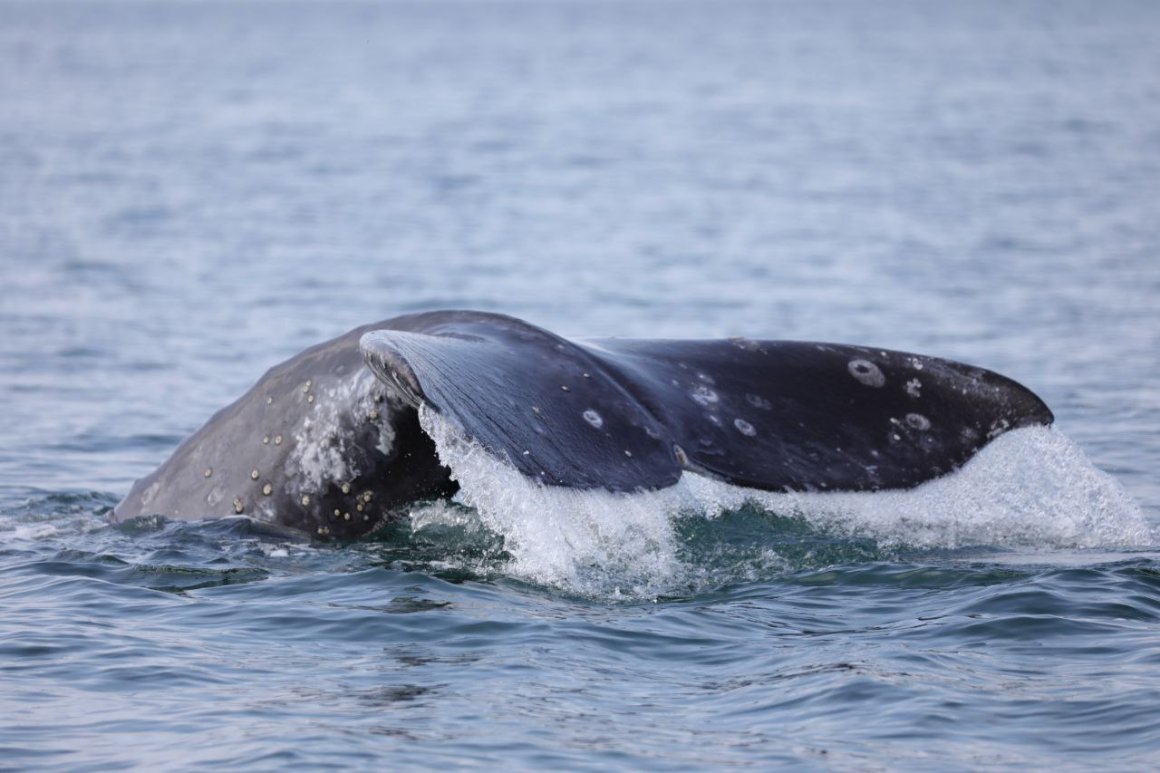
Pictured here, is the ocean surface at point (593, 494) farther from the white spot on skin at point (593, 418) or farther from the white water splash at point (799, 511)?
the white spot on skin at point (593, 418)

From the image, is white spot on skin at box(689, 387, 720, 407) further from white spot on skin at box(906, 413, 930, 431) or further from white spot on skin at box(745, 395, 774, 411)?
white spot on skin at box(906, 413, 930, 431)

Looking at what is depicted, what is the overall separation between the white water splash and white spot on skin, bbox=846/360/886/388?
53cm

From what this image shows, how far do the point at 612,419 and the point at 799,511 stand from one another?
3.13 ft

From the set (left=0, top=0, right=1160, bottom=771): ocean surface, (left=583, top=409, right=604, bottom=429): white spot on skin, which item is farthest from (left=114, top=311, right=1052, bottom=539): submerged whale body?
(left=0, top=0, right=1160, bottom=771): ocean surface

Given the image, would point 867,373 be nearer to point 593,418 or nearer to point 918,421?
point 918,421

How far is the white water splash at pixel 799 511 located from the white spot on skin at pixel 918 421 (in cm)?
25

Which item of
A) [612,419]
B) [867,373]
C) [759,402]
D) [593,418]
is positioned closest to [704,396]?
[759,402]

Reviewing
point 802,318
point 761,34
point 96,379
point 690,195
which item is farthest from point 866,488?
point 761,34

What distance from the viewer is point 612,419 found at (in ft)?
22.6

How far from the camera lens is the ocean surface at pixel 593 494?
6227 millimetres

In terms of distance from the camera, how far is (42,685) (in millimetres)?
6723

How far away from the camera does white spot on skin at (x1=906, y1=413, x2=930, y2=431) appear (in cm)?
750

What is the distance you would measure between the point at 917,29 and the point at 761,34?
37.0ft

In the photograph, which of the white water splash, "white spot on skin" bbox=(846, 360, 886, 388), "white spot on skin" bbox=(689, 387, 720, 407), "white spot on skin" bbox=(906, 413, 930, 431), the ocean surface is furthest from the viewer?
"white spot on skin" bbox=(846, 360, 886, 388)
